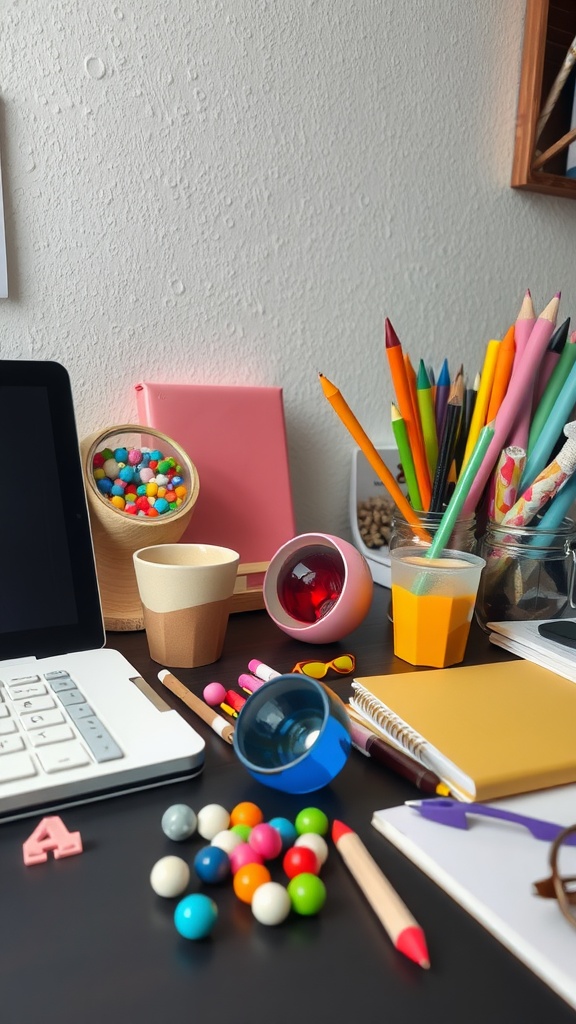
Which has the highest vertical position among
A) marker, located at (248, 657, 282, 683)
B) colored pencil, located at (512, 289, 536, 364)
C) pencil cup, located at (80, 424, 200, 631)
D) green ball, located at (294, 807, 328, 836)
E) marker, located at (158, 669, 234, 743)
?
colored pencil, located at (512, 289, 536, 364)

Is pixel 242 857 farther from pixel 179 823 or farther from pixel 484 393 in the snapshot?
pixel 484 393

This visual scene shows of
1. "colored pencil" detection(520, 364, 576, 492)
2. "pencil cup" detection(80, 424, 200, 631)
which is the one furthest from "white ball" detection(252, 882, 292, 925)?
"colored pencil" detection(520, 364, 576, 492)

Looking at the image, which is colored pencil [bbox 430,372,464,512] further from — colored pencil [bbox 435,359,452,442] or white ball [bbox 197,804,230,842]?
white ball [bbox 197,804,230,842]

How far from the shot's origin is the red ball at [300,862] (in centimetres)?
30

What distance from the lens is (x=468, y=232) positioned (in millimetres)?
853

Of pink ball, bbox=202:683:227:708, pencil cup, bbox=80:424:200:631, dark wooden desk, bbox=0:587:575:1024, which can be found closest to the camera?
dark wooden desk, bbox=0:587:575:1024

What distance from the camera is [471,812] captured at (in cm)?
34

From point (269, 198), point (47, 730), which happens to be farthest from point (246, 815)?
point (269, 198)

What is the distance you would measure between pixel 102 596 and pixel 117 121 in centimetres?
40

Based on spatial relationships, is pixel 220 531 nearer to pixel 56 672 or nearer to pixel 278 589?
pixel 278 589

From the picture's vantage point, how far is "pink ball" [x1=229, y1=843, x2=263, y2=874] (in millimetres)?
307

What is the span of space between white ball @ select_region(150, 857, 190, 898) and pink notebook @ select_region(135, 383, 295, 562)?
0.40 meters

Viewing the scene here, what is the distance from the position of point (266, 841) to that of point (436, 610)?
262mm

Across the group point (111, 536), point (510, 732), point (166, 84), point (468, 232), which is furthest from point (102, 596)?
point (468, 232)
